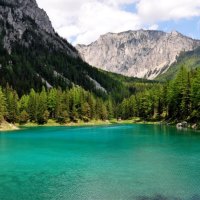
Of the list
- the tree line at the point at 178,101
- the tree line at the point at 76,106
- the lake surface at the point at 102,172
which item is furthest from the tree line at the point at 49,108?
the lake surface at the point at 102,172

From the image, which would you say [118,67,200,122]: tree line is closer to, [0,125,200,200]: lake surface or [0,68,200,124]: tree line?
[0,68,200,124]: tree line

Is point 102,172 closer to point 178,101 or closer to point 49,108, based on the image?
point 178,101

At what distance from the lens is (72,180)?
4459cm

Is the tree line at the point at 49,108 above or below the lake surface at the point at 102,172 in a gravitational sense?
above

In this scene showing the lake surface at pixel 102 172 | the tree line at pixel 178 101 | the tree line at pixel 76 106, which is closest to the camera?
the lake surface at pixel 102 172

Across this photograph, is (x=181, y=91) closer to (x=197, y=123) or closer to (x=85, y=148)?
(x=197, y=123)

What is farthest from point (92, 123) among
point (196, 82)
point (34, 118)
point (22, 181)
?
point (22, 181)

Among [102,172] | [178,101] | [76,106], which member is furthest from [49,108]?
[102,172]

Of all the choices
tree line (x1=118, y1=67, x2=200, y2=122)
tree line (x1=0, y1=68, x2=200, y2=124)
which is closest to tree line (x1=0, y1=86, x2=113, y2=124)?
tree line (x1=0, y1=68, x2=200, y2=124)

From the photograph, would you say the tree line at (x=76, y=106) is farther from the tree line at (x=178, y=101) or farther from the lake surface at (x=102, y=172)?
the lake surface at (x=102, y=172)

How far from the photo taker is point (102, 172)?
161ft

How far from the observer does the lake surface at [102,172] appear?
3778 cm

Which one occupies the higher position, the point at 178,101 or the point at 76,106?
the point at 178,101

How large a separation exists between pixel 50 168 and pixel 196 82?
82368 mm
